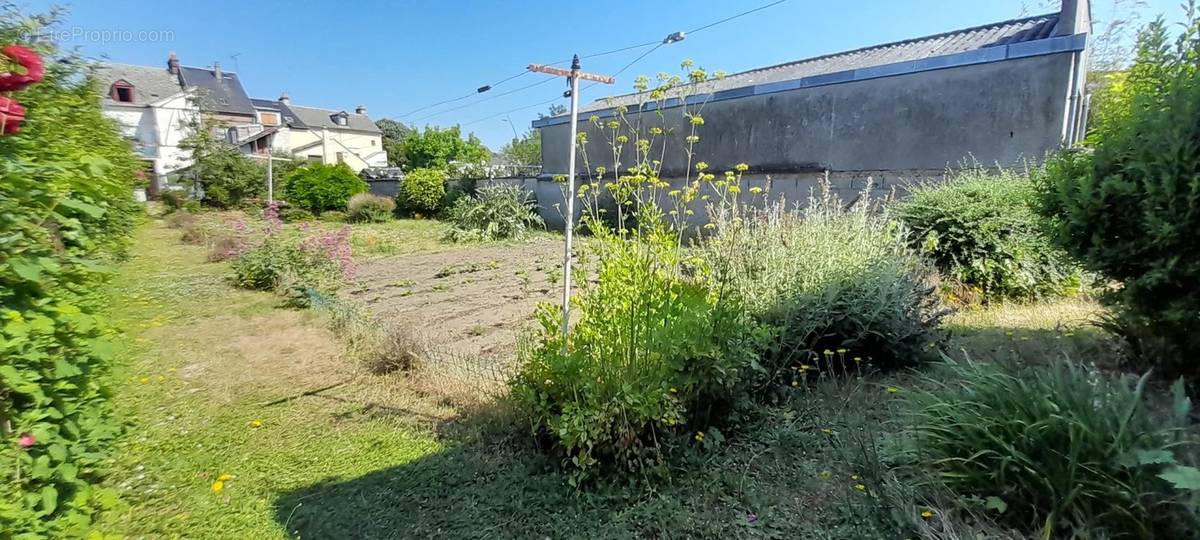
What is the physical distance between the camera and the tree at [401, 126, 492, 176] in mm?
43469

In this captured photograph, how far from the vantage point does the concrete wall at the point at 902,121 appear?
7.29 meters

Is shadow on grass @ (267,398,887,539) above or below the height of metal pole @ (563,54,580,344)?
below

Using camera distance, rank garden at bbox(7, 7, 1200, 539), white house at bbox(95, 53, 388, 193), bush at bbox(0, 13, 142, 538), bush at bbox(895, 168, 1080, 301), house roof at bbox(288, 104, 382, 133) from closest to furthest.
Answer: bush at bbox(0, 13, 142, 538) → garden at bbox(7, 7, 1200, 539) → bush at bbox(895, 168, 1080, 301) → white house at bbox(95, 53, 388, 193) → house roof at bbox(288, 104, 382, 133)

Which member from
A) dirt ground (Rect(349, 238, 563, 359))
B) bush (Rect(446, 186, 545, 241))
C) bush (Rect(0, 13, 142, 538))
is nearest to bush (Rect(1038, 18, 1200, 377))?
dirt ground (Rect(349, 238, 563, 359))

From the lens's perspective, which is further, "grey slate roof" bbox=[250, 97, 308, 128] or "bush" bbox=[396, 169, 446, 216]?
"grey slate roof" bbox=[250, 97, 308, 128]

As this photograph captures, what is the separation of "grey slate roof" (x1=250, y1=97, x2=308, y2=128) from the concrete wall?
1455 inches

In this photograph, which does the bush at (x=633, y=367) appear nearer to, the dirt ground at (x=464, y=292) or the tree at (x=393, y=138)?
the dirt ground at (x=464, y=292)

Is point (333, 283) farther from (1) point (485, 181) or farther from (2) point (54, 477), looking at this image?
(1) point (485, 181)

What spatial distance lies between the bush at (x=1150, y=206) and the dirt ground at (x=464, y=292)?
9.28 feet

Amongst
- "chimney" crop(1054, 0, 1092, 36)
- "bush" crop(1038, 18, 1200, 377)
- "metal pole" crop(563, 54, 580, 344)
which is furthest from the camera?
"chimney" crop(1054, 0, 1092, 36)

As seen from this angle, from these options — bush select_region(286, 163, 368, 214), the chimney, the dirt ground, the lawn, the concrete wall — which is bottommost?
the lawn

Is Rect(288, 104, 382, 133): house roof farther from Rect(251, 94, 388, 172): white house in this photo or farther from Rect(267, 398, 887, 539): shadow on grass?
Rect(267, 398, 887, 539): shadow on grass

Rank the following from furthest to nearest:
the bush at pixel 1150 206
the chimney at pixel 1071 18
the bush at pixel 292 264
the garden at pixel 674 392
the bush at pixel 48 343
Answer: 1. the chimney at pixel 1071 18
2. the bush at pixel 292 264
3. the bush at pixel 1150 206
4. the garden at pixel 674 392
5. the bush at pixel 48 343

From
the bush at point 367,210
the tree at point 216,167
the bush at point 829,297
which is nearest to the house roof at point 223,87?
the tree at point 216,167
